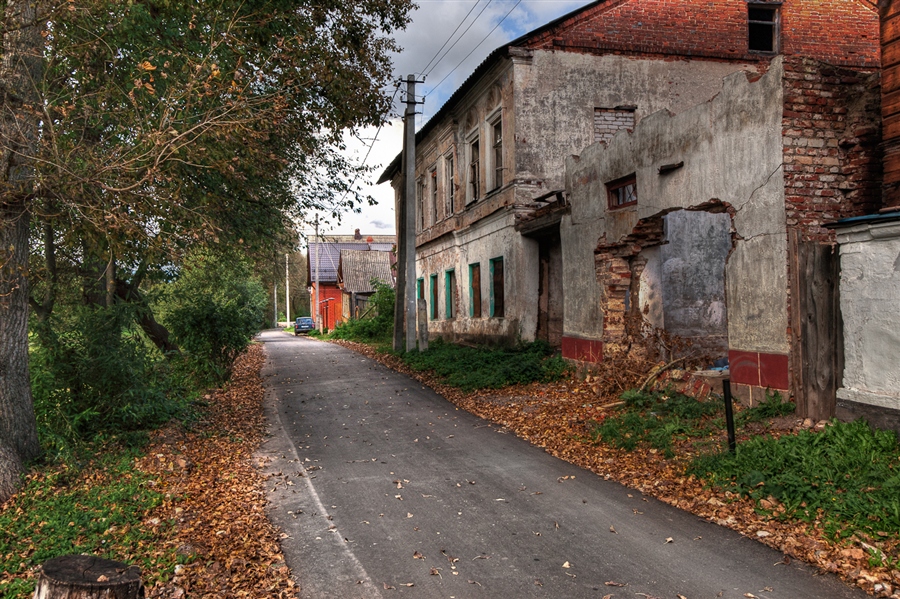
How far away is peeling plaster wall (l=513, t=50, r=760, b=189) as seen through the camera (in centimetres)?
1597

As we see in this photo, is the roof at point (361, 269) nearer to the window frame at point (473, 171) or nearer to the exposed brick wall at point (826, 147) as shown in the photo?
the window frame at point (473, 171)

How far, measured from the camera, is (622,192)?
12047 millimetres

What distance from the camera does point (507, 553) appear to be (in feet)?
16.4

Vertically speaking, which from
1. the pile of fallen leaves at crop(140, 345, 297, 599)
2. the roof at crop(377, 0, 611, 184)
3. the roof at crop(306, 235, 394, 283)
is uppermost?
the roof at crop(377, 0, 611, 184)

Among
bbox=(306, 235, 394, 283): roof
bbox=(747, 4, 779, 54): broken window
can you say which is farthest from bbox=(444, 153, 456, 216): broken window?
bbox=(306, 235, 394, 283): roof

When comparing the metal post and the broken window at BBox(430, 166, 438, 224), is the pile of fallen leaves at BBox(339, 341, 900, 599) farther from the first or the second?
the broken window at BBox(430, 166, 438, 224)

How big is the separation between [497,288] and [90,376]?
11.5 meters

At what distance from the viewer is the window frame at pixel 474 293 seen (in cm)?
1962

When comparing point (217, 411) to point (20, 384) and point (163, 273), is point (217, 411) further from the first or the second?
point (20, 384)

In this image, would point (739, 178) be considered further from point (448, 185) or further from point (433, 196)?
point (433, 196)

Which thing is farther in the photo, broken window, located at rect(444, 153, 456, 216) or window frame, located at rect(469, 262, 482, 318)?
broken window, located at rect(444, 153, 456, 216)

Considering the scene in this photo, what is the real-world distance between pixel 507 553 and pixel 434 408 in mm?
6800

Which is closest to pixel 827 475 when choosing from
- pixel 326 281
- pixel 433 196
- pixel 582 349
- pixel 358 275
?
pixel 582 349

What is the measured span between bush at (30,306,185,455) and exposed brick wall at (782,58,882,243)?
28.5ft
